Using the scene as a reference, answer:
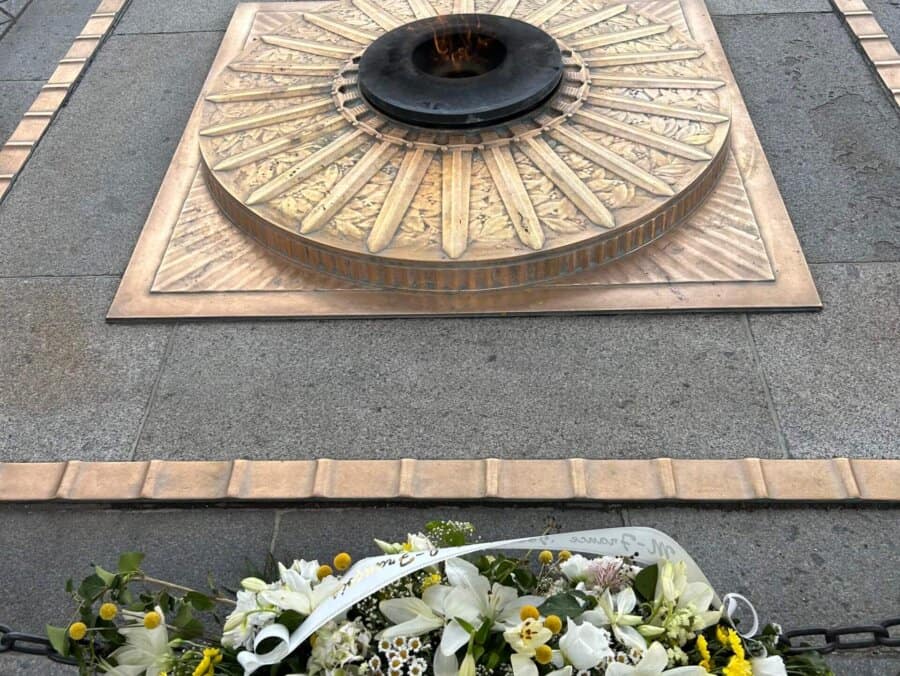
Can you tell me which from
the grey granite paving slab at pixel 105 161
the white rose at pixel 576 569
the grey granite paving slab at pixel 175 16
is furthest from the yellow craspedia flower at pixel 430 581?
the grey granite paving slab at pixel 175 16

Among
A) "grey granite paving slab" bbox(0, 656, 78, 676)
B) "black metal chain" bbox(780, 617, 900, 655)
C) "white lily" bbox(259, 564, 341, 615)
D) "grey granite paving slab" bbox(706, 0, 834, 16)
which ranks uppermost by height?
"white lily" bbox(259, 564, 341, 615)

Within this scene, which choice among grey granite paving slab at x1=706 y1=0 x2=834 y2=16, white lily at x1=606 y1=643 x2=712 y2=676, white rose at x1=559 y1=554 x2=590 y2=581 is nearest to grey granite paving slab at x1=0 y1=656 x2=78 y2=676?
white rose at x1=559 y1=554 x2=590 y2=581

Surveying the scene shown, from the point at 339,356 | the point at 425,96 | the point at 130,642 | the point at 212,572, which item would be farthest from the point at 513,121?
the point at 130,642

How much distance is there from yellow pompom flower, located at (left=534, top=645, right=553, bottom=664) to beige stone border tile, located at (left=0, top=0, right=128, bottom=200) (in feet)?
17.0

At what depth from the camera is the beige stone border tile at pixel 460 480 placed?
373cm

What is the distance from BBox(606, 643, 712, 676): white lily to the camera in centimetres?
203

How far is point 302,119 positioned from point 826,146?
138 inches

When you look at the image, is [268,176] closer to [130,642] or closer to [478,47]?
[478,47]

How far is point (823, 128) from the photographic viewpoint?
227 inches

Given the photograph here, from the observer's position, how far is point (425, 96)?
17.2 feet

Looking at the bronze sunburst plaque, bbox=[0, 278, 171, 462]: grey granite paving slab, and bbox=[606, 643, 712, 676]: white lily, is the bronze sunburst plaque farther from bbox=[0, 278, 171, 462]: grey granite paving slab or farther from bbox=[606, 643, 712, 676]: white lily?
bbox=[606, 643, 712, 676]: white lily

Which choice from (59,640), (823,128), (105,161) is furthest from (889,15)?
(59,640)

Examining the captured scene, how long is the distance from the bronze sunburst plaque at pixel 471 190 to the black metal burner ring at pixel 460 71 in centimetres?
2

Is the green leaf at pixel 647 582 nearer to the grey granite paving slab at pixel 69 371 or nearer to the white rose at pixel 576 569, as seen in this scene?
Answer: the white rose at pixel 576 569
